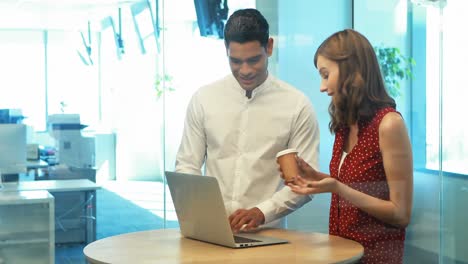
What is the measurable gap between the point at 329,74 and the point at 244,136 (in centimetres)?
55

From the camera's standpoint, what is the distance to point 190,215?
2.49m

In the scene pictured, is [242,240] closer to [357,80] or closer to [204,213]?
[204,213]

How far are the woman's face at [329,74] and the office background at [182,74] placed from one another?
85.4 inches

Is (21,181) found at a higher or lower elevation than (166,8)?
lower

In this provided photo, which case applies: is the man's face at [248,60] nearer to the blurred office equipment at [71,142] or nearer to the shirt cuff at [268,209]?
the shirt cuff at [268,209]

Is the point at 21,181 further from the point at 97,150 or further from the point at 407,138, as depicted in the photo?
the point at 407,138

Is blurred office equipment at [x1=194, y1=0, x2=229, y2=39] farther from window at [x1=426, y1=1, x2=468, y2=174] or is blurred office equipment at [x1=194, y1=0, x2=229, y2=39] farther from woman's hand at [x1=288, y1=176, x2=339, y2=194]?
woman's hand at [x1=288, y1=176, x2=339, y2=194]

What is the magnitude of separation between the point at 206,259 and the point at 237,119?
0.90m

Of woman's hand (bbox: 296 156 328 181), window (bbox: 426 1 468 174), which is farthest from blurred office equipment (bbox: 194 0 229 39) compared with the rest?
woman's hand (bbox: 296 156 328 181)

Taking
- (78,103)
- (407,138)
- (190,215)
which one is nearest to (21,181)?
(78,103)

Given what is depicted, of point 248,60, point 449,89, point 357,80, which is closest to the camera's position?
point 357,80

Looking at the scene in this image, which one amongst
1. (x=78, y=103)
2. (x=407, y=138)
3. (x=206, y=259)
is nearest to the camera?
(x=206, y=259)

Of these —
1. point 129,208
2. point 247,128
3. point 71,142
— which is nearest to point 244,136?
point 247,128

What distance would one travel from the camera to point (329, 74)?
2.55 metres
